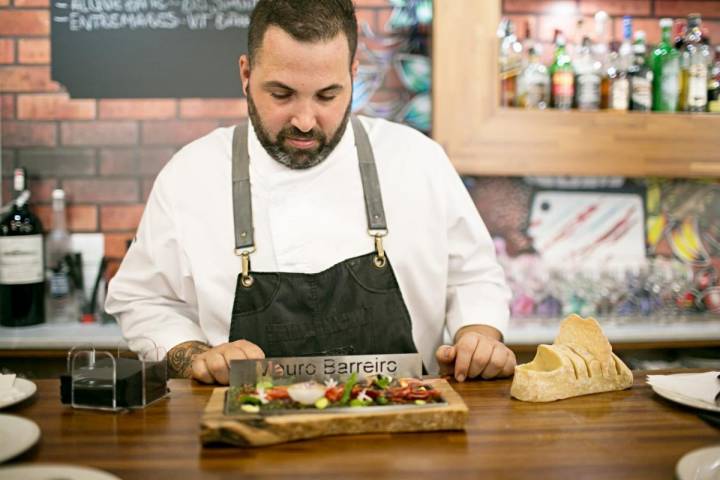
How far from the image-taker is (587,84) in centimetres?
277

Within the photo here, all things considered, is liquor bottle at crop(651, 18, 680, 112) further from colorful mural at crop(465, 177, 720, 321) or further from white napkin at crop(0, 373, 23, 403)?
white napkin at crop(0, 373, 23, 403)

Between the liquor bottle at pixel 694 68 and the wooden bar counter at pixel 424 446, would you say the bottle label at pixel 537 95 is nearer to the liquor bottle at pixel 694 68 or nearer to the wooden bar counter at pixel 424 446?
the liquor bottle at pixel 694 68

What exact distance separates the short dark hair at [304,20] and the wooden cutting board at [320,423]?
87cm

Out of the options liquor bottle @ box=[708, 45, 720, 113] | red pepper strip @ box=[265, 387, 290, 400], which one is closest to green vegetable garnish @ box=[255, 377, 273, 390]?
red pepper strip @ box=[265, 387, 290, 400]

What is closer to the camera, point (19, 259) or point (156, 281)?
point (156, 281)

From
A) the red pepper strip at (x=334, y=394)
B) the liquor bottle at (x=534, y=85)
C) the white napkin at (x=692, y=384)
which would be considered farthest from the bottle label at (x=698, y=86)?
the red pepper strip at (x=334, y=394)

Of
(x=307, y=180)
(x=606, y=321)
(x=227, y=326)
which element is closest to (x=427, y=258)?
(x=307, y=180)

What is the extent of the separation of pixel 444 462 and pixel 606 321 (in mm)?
2045

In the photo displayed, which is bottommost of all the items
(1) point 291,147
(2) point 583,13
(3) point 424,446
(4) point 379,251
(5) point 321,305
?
(3) point 424,446

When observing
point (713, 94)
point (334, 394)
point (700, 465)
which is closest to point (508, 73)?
point (713, 94)

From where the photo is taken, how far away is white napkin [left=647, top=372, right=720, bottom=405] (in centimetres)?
122

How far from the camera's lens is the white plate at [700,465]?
0.91 m

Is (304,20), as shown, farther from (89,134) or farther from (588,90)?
(89,134)

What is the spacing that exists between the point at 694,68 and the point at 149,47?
205 centimetres
